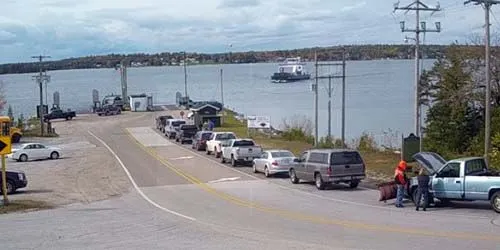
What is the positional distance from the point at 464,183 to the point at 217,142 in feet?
95.9

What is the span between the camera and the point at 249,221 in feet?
72.8

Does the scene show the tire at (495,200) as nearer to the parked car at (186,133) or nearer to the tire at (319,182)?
the tire at (319,182)

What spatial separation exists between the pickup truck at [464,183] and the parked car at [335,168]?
5963 millimetres

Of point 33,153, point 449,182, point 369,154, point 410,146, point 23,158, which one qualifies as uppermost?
point 449,182

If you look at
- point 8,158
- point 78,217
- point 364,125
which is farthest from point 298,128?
point 78,217

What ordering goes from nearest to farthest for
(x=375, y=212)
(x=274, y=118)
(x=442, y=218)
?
(x=442, y=218)
(x=375, y=212)
(x=274, y=118)

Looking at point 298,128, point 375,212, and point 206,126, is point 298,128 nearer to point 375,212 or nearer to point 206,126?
point 206,126

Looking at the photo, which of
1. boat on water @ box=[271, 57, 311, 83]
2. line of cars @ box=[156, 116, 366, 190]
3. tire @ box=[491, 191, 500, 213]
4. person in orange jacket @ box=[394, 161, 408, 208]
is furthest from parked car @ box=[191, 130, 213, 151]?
boat on water @ box=[271, 57, 311, 83]

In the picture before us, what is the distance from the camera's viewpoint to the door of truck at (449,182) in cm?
2438

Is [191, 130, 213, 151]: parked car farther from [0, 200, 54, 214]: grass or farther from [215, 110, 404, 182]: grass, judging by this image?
[0, 200, 54, 214]: grass

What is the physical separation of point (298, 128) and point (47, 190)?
3770cm

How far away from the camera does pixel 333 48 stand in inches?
2766

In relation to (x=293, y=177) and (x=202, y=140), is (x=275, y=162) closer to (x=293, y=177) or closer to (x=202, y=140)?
(x=293, y=177)

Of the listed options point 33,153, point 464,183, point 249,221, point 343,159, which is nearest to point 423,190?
point 464,183
